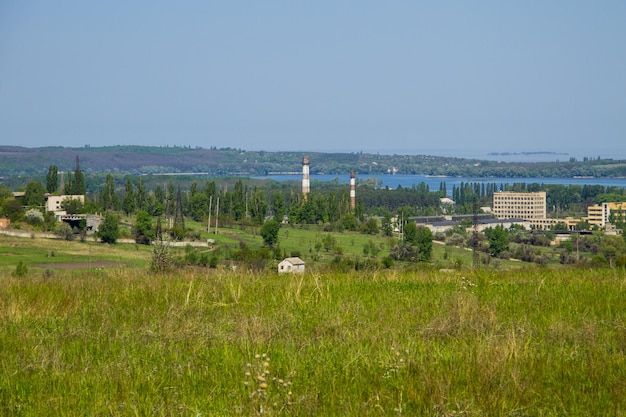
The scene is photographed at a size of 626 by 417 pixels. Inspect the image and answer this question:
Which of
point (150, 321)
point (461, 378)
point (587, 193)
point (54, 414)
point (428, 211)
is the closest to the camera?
point (54, 414)

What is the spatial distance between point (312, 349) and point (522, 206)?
106 metres

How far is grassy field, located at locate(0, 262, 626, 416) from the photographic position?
4176mm

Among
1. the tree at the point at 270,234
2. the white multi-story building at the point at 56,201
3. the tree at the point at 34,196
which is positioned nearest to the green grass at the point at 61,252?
the tree at the point at 270,234

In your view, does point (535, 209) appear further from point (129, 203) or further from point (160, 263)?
point (160, 263)

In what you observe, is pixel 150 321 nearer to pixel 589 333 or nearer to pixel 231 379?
pixel 231 379

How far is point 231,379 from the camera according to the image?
4.57 m

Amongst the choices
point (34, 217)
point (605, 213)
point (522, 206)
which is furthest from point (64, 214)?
point (522, 206)

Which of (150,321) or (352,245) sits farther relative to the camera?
(352,245)

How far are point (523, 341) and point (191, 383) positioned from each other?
6.76 ft

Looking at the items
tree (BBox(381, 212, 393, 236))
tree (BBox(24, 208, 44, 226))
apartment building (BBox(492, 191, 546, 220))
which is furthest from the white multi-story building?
apartment building (BBox(492, 191, 546, 220))

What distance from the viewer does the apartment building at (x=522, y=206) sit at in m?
107

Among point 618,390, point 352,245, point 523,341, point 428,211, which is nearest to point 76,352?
point 523,341

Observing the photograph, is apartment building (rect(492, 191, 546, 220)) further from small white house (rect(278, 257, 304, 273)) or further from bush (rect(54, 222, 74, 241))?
small white house (rect(278, 257, 304, 273))

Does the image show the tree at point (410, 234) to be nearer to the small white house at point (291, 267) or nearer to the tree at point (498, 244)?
the tree at point (498, 244)
